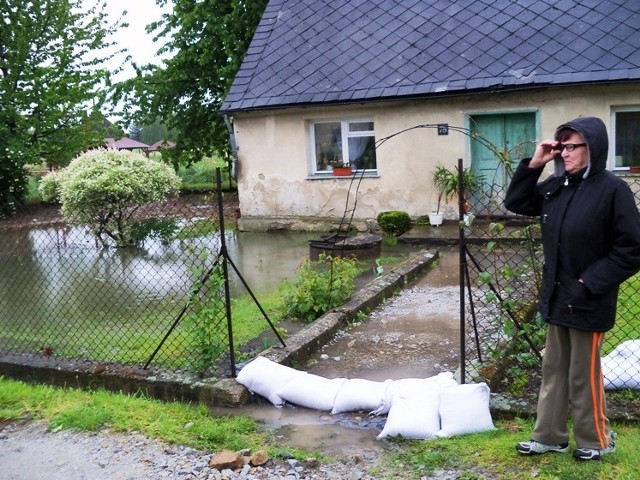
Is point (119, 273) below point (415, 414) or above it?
above

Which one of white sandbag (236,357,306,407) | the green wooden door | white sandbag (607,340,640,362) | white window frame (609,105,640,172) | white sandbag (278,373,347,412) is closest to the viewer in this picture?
white sandbag (607,340,640,362)

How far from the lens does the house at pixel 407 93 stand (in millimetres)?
11977

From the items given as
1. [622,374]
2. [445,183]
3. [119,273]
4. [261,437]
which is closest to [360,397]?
[261,437]

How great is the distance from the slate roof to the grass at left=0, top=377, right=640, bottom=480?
904 centimetres

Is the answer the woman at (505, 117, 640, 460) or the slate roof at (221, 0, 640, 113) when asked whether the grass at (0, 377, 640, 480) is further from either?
the slate roof at (221, 0, 640, 113)

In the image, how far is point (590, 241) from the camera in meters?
3.54

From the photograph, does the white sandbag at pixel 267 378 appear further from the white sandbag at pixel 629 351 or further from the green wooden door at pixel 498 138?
the green wooden door at pixel 498 138

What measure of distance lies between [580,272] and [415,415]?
1.47m

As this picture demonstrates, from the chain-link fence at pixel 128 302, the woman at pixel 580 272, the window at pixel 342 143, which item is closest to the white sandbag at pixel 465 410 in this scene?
the woman at pixel 580 272

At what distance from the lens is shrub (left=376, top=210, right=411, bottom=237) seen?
12.6 m

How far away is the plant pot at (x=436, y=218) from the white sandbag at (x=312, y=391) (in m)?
8.35

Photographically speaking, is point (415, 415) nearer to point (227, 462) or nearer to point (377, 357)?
point (227, 462)

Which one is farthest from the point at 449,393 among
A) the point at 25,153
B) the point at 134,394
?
the point at 25,153

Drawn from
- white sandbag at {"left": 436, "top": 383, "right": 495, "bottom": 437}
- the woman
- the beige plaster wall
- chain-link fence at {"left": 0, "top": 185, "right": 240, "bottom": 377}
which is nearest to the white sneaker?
the woman
